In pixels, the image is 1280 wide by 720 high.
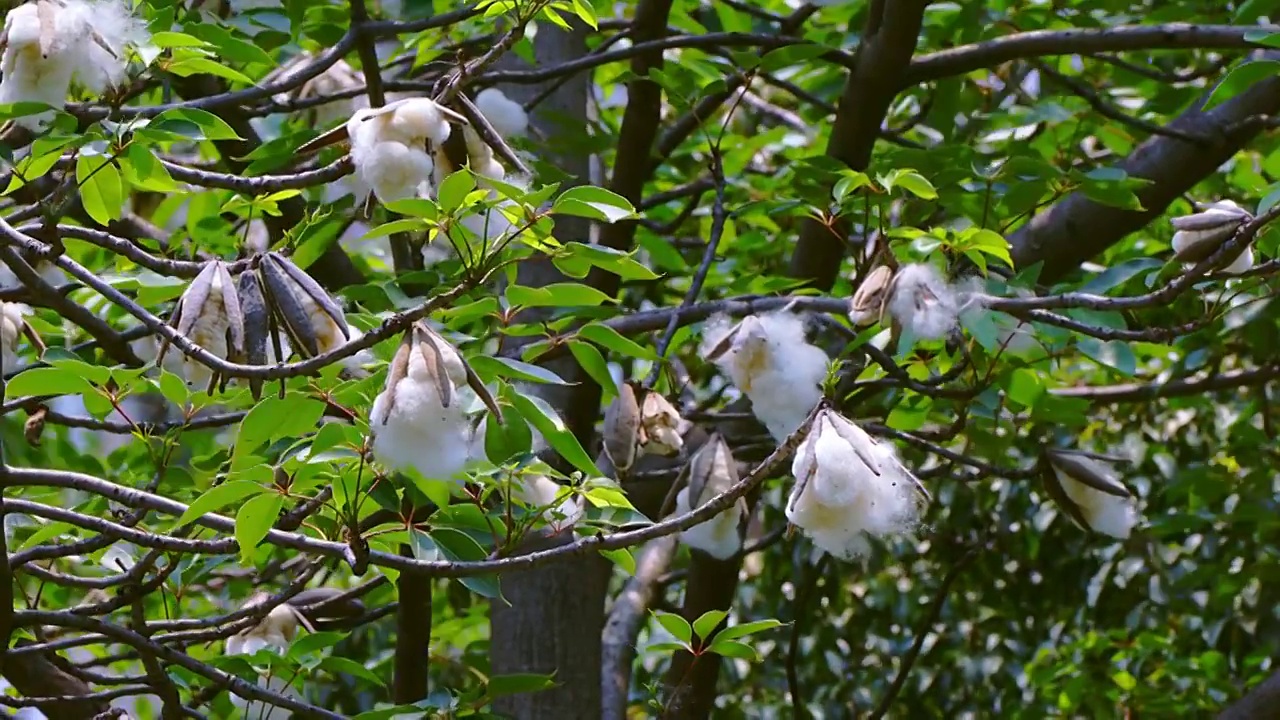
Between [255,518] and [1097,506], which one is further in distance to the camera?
[1097,506]

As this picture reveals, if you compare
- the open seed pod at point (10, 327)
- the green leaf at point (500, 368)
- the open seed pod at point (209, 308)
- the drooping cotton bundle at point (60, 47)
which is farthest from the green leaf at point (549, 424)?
the open seed pod at point (10, 327)

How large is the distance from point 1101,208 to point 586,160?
850mm

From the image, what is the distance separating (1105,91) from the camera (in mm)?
2459

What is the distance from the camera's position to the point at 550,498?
1385mm

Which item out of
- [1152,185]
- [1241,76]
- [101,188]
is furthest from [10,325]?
[1152,185]

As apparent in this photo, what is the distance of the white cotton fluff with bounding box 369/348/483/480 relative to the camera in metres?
0.93

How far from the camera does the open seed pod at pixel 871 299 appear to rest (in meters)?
1.50

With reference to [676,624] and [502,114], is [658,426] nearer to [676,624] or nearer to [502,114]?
[676,624]

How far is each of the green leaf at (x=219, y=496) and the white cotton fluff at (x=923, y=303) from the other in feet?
2.33

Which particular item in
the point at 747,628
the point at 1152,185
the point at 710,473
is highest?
the point at 1152,185

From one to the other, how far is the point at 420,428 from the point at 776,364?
67 cm

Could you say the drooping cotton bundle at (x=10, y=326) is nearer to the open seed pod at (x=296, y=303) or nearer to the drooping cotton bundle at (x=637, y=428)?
the open seed pod at (x=296, y=303)

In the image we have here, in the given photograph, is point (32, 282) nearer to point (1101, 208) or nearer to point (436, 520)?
point (436, 520)

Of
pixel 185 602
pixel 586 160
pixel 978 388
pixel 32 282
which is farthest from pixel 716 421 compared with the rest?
pixel 185 602
